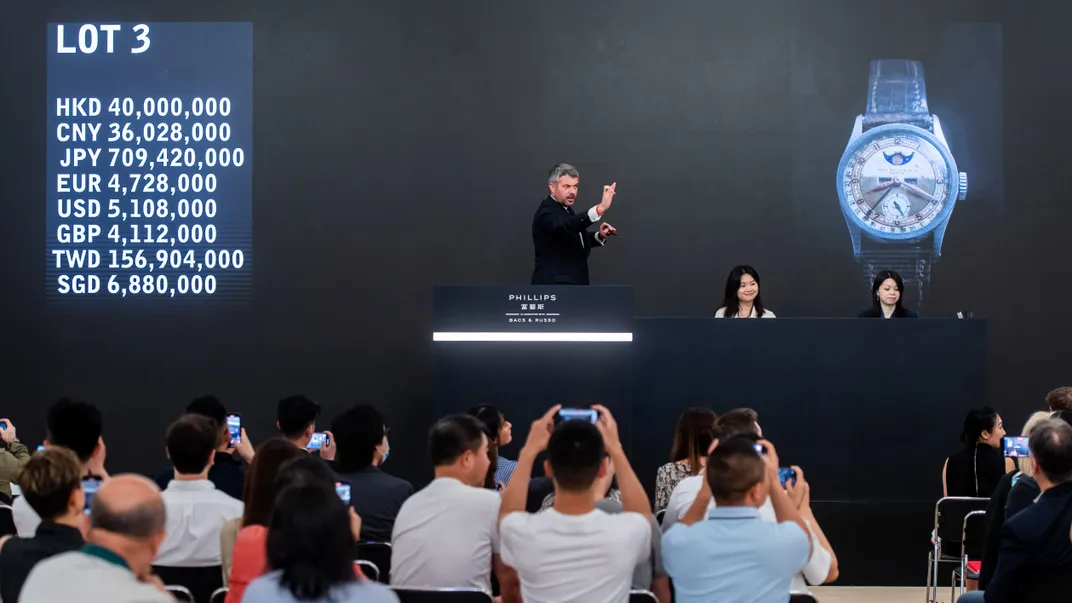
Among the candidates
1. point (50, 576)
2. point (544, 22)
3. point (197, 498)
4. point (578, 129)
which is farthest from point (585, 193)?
point (50, 576)

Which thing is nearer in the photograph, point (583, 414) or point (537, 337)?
point (583, 414)

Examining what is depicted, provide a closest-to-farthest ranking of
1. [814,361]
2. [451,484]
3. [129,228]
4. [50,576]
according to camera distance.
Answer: [50,576] < [451,484] < [814,361] < [129,228]

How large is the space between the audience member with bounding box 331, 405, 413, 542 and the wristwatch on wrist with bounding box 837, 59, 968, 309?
191 inches

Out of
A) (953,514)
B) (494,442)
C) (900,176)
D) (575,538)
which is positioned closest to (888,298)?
(900,176)

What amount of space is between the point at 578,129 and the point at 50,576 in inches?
241

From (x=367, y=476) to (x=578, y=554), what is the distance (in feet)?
4.62

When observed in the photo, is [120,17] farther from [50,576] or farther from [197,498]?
[50,576]

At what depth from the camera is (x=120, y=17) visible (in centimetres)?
821

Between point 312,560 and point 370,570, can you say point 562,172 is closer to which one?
point 370,570

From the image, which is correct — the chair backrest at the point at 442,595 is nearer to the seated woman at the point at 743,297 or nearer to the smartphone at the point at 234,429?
the smartphone at the point at 234,429

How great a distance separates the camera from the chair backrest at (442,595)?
3271 mm

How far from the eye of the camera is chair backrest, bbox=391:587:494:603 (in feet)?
10.7

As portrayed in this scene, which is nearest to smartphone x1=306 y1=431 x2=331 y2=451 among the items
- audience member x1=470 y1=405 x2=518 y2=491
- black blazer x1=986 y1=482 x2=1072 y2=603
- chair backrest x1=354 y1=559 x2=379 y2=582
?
audience member x1=470 y1=405 x2=518 y2=491

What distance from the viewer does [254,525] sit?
10.7ft
